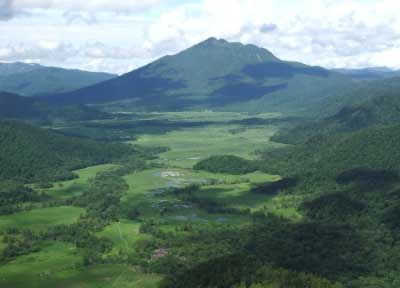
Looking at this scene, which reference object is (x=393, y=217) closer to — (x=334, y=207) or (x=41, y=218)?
(x=334, y=207)

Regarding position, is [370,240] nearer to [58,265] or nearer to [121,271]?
[121,271]

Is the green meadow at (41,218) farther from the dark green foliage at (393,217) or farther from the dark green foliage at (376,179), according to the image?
the dark green foliage at (376,179)

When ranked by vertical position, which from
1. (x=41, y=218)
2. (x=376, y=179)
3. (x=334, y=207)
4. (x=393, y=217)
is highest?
(x=376, y=179)

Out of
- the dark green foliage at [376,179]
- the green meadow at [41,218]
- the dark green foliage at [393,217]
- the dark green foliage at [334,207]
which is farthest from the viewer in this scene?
the dark green foliage at [376,179]

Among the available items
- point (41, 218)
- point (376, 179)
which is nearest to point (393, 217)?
Result: point (376, 179)

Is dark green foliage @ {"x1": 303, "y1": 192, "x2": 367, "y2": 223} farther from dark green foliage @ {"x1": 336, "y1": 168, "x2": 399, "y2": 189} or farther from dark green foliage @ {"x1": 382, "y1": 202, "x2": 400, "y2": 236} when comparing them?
dark green foliage @ {"x1": 336, "y1": 168, "x2": 399, "y2": 189}

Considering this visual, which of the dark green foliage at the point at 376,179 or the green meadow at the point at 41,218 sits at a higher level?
the dark green foliage at the point at 376,179

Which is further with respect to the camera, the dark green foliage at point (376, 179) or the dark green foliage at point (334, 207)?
the dark green foliage at point (376, 179)

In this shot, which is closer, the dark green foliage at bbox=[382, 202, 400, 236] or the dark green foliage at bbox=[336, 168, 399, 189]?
the dark green foliage at bbox=[382, 202, 400, 236]

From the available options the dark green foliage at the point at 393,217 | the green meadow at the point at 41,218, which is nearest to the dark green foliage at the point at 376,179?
the dark green foliage at the point at 393,217

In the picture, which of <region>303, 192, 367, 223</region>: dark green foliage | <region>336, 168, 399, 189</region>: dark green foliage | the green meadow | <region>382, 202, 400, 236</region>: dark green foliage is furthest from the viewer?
<region>336, 168, 399, 189</region>: dark green foliage

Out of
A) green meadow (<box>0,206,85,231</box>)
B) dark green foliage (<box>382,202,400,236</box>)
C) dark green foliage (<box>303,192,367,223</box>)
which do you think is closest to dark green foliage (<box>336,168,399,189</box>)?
dark green foliage (<box>303,192,367,223</box>)
